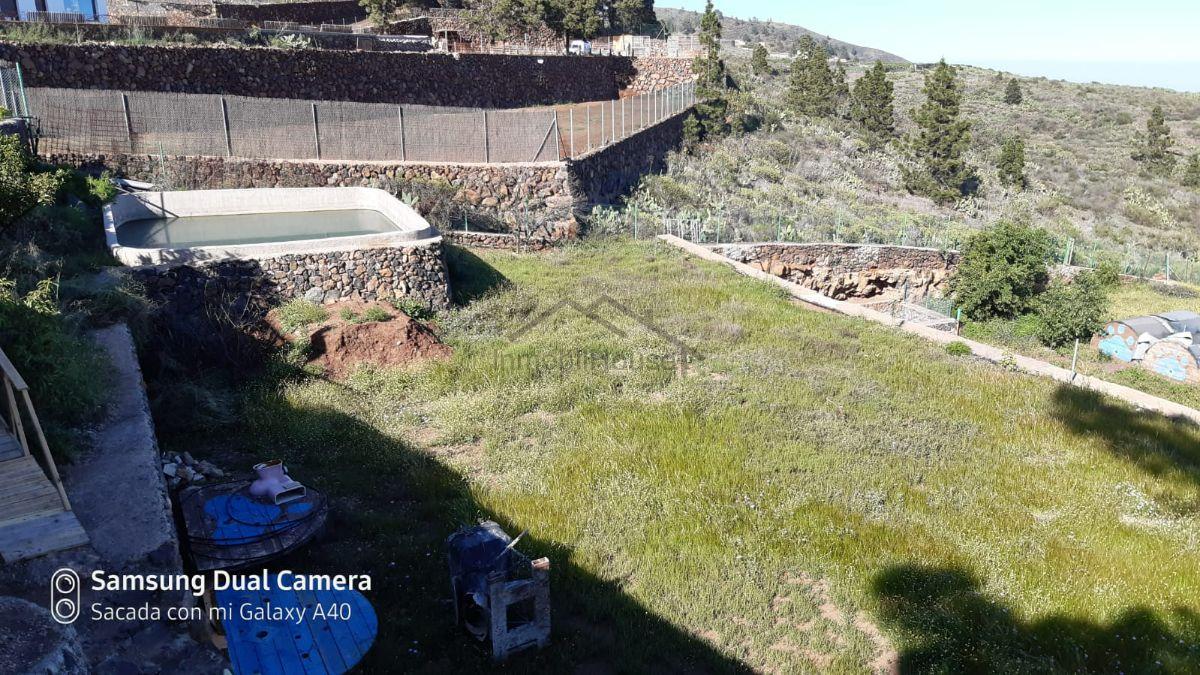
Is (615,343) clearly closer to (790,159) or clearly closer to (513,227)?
(513,227)

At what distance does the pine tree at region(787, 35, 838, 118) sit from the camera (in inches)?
2000

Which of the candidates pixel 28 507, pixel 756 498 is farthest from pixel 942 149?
pixel 28 507

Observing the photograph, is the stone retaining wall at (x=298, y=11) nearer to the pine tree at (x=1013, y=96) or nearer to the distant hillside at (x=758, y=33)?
the pine tree at (x=1013, y=96)

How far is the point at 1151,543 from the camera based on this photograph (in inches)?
324

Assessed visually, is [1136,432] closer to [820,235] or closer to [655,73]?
[820,235]

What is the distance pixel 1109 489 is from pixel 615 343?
7.30 meters

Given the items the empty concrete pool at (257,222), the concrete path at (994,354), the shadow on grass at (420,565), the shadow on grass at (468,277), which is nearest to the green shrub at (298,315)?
the empty concrete pool at (257,222)

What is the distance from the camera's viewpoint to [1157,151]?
48438 mm

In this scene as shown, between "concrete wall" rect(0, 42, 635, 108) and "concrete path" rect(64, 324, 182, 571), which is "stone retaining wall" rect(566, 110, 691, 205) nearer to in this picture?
"concrete wall" rect(0, 42, 635, 108)

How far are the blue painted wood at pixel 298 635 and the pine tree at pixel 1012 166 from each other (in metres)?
43.2

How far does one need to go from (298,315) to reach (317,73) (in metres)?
17.9

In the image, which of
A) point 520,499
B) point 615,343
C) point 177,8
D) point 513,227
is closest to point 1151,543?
point 520,499

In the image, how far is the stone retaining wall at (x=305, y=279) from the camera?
1229cm

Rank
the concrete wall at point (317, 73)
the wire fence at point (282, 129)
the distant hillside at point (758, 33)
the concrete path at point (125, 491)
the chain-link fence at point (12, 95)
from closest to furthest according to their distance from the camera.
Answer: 1. the concrete path at point (125, 491)
2. the chain-link fence at point (12, 95)
3. the wire fence at point (282, 129)
4. the concrete wall at point (317, 73)
5. the distant hillside at point (758, 33)
